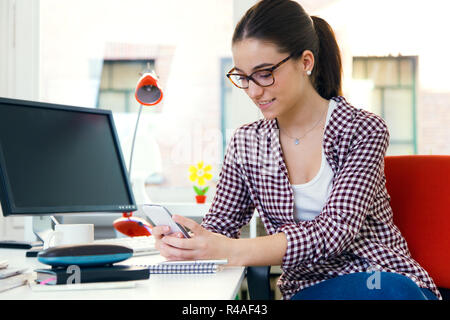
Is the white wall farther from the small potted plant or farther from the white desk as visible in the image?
the white desk

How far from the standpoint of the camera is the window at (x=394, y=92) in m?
2.82

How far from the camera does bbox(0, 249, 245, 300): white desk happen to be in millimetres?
806

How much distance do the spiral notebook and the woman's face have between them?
445mm

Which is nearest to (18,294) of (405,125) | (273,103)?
(273,103)

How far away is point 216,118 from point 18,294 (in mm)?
2186

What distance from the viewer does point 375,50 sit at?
2.85 meters

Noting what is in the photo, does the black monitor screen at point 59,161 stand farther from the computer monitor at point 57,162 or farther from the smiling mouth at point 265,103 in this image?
the smiling mouth at point 265,103

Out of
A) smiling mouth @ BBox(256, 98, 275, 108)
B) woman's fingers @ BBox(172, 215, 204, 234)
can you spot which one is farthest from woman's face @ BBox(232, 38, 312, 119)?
woman's fingers @ BBox(172, 215, 204, 234)

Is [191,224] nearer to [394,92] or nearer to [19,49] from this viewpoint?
[394,92]

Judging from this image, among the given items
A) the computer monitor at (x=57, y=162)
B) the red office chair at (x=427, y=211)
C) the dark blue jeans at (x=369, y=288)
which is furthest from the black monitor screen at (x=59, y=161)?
the red office chair at (x=427, y=211)

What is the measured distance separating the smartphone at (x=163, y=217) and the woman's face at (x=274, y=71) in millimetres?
388

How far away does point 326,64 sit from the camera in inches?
55.9

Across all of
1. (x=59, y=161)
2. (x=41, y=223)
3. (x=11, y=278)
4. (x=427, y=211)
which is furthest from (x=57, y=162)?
(x=427, y=211)

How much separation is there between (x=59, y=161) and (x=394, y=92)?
2096 mm
